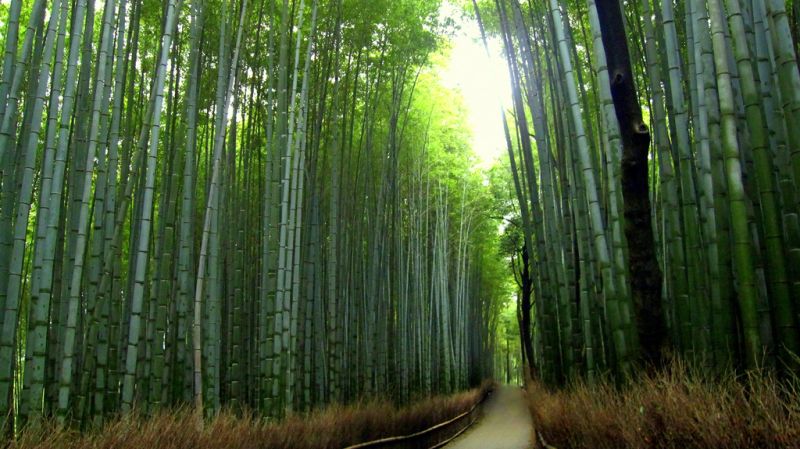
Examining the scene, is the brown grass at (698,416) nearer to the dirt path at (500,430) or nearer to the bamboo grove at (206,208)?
the bamboo grove at (206,208)

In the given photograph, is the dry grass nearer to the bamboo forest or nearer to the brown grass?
the bamboo forest

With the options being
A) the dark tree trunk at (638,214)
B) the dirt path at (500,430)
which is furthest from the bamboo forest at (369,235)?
the dirt path at (500,430)

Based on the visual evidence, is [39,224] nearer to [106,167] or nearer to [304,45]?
[106,167]

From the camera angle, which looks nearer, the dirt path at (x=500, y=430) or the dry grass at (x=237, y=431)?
the dry grass at (x=237, y=431)

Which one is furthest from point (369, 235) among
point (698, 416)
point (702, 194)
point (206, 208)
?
point (698, 416)

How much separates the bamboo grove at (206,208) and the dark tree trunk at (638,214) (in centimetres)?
210

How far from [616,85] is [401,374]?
212 inches

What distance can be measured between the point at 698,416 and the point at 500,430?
7.89 m

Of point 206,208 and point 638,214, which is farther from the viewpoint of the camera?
point 206,208

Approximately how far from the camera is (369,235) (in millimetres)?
6918

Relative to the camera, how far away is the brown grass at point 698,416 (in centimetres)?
143

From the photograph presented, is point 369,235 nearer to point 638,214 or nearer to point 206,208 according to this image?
point 206,208

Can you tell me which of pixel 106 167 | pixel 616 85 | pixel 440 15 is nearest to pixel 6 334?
pixel 106 167

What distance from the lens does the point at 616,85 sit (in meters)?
2.75
